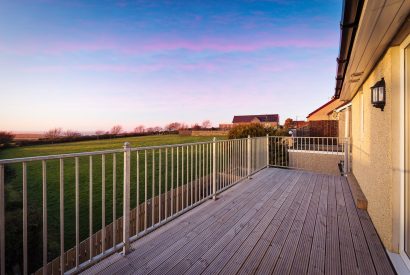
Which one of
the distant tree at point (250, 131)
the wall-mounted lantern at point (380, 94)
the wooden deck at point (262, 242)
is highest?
the wall-mounted lantern at point (380, 94)

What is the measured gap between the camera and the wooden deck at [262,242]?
6.23 feet

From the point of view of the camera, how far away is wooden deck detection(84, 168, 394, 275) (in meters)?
1.90

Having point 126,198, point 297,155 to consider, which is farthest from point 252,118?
point 126,198

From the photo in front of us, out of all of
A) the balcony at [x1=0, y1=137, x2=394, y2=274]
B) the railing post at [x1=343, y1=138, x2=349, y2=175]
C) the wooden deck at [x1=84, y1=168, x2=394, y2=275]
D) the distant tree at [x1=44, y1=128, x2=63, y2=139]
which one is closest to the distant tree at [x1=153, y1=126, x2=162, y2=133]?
the distant tree at [x1=44, y1=128, x2=63, y2=139]

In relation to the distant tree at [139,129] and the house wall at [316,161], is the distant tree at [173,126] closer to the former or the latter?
the distant tree at [139,129]

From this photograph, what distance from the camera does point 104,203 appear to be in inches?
78.4

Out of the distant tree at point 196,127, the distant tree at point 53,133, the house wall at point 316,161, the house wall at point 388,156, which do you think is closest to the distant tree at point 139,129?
the distant tree at point 196,127

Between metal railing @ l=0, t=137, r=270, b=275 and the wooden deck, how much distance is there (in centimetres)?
24

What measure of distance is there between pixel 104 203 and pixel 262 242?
180cm

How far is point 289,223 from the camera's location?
2.87m

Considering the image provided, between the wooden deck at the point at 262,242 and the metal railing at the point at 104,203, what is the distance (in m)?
0.24

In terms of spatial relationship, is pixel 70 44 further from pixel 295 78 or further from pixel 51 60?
pixel 295 78

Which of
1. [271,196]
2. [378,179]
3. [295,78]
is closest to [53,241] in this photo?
[271,196]

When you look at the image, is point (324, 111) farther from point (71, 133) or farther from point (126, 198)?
point (71, 133)
